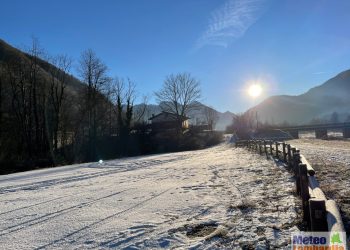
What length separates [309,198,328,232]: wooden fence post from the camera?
486cm

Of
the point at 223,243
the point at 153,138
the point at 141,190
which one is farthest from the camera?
the point at 153,138

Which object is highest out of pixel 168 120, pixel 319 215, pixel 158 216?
pixel 168 120

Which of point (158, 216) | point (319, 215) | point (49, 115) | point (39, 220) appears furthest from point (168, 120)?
point (319, 215)

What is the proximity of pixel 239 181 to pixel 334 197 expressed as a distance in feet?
14.3

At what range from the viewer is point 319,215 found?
488cm

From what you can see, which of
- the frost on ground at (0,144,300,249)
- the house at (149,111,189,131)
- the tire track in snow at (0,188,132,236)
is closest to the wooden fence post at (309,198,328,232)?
the frost on ground at (0,144,300,249)

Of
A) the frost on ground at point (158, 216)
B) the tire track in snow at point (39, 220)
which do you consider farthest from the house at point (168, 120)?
the tire track in snow at point (39, 220)

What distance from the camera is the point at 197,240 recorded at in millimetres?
6098

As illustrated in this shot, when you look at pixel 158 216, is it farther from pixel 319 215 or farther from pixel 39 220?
pixel 319 215

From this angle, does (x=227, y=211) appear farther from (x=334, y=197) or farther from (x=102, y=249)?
(x=102, y=249)

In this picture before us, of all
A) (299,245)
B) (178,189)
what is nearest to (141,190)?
(178,189)

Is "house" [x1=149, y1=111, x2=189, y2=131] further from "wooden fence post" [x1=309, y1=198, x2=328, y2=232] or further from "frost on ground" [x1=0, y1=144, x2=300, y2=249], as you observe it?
"wooden fence post" [x1=309, y1=198, x2=328, y2=232]

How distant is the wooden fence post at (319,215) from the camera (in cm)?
486

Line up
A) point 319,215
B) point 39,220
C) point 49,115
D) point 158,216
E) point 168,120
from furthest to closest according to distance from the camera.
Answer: point 168,120 → point 49,115 → point 39,220 → point 158,216 → point 319,215
